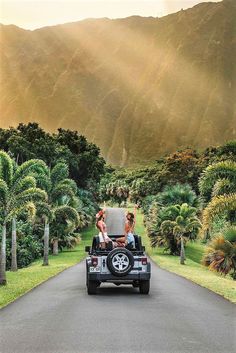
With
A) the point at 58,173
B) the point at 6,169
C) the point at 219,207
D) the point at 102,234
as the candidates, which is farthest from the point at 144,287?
the point at 58,173

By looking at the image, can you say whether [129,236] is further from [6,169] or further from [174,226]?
[174,226]

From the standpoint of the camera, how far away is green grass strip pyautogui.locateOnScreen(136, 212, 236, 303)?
2470 centimetres

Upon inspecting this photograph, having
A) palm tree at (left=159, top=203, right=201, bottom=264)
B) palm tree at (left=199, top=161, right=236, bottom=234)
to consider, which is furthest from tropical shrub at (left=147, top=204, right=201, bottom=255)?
palm tree at (left=199, top=161, right=236, bottom=234)

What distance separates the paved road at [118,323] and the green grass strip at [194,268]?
3.38 meters

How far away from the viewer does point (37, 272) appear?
37.8m

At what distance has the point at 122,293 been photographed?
70.4 ft

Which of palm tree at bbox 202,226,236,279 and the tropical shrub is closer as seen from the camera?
palm tree at bbox 202,226,236,279

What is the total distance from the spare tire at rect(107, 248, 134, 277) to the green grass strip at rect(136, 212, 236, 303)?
3.63m

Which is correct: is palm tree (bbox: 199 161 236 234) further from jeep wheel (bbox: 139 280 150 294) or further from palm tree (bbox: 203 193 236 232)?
jeep wheel (bbox: 139 280 150 294)

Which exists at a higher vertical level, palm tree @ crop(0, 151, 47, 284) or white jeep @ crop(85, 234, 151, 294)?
palm tree @ crop(0, 151, 47, 284)

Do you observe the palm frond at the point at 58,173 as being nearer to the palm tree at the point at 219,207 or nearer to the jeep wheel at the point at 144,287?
the palm tree at the point at 219,207

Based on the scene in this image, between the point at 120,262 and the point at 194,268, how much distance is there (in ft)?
90.5

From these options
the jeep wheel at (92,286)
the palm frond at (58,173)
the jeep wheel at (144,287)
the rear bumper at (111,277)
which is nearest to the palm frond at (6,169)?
the jeep wheel at (92,286)

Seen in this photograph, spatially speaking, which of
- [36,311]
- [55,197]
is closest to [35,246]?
[55,197]
